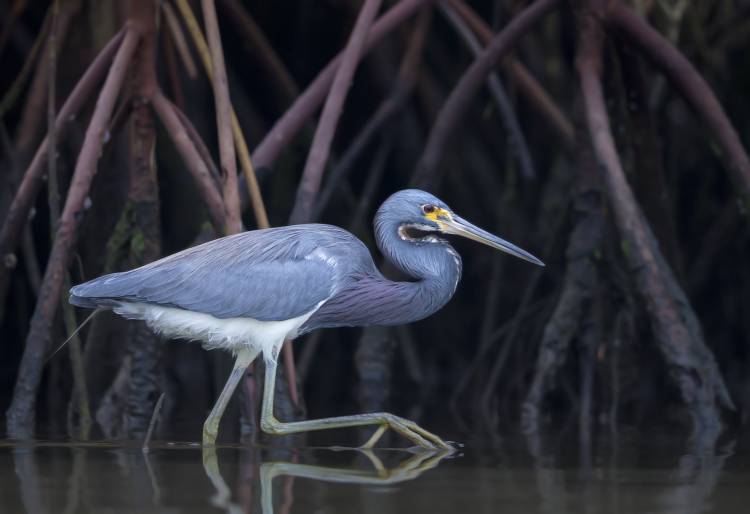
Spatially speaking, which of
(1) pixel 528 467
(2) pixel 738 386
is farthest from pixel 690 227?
(1) pixel 528 467

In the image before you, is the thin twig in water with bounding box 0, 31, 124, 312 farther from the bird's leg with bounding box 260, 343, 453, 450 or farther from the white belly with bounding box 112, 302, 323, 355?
the bird's leg with bounding box 260, 343, 453, 450

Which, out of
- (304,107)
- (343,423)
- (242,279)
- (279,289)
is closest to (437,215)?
(279,289)

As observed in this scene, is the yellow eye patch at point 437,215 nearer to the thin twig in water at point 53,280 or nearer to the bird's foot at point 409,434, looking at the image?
the bird's foot at point 409,434

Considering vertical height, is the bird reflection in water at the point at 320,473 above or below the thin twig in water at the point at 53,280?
below

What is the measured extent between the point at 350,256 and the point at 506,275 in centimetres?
330

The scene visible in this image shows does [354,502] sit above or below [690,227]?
below

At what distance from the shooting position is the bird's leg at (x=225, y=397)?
16.8 feet

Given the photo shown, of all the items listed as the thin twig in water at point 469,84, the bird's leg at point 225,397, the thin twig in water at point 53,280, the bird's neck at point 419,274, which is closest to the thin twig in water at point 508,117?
the thin twig in water at point 469,84

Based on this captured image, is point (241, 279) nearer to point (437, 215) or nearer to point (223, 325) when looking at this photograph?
point (223, 325)

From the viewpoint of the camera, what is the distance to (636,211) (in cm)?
584

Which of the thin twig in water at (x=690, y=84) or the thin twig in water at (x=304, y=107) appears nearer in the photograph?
the thin twig in water at (x=690, y=84)

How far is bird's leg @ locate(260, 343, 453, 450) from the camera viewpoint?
5047 mm

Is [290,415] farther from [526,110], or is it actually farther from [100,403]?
[526,110]

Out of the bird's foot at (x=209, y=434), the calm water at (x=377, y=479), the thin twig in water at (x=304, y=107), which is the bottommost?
the calm water at (x=377, y=479)
